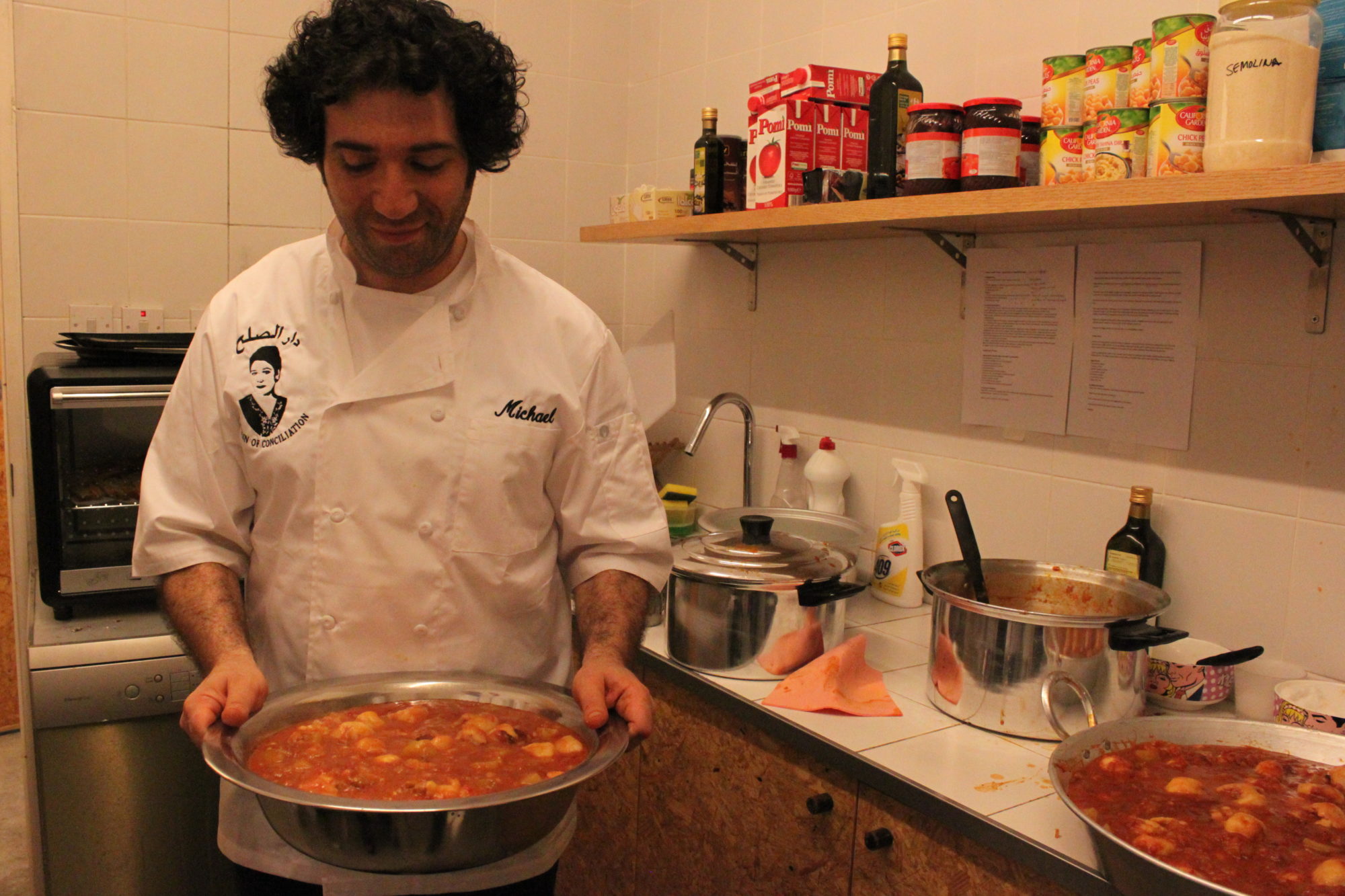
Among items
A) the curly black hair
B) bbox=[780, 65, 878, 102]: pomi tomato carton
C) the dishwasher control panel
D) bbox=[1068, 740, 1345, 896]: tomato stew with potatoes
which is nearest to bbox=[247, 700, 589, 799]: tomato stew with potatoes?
bbox=[1068, 740, 1345, 896]: tomato stew with potatoes

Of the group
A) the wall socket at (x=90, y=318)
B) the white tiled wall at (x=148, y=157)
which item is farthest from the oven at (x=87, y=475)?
the white tiled wall at (x=148, y=157)

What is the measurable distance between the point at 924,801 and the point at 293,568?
0.91m

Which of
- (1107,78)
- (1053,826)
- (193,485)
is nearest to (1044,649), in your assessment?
(1053,826)

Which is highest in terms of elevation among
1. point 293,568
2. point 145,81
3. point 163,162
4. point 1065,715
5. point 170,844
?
point 145,81

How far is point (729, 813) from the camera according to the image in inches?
72.1

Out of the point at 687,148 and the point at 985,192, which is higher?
the point at 687,148

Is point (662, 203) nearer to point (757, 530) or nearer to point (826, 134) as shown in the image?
point (826, 134)

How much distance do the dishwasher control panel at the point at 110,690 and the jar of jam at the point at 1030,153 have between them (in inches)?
67.8

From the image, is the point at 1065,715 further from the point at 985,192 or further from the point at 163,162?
the point at 163,162

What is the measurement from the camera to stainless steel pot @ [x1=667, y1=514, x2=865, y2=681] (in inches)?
72.4

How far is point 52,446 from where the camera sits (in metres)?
2.02

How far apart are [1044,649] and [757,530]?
0.59 metres

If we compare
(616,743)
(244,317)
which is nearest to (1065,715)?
(616,743)

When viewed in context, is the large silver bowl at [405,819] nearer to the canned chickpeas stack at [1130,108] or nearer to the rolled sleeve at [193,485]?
the rolled sleeve at [193,485]
